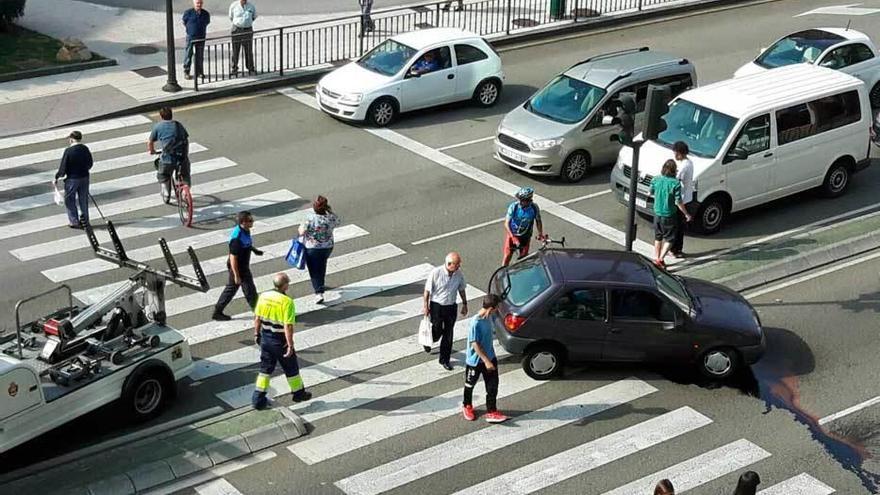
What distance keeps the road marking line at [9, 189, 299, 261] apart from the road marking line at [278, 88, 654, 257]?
3.02 metres

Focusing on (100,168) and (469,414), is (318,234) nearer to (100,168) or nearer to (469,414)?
(469,414)

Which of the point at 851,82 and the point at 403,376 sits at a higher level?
the point at 851,82

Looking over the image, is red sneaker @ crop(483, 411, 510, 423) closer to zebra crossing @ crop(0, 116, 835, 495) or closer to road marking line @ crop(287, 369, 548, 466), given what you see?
zebra crossing @ crop(0, 116, 835, 495)

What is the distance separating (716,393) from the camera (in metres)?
15.4

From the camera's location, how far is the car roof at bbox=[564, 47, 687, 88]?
22.2 meters

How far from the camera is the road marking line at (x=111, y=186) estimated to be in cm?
2014

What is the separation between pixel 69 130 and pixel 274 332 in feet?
35.8

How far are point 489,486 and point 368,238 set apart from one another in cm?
672

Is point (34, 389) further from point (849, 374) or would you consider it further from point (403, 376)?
point (849, 374)

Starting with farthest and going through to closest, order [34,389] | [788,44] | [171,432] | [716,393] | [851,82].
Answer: [788,44], [851,82], [716,393], [171,432], [34,389]

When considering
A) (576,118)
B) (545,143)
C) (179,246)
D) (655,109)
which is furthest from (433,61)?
(655,109)

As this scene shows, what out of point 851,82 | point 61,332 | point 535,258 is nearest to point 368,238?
point 535,258

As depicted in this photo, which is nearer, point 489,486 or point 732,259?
point 489,486

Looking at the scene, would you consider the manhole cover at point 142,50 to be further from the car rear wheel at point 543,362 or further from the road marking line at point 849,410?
the road marking line at point 849,410
